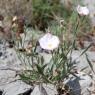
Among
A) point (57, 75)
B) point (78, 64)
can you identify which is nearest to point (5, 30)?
point (78, 64)

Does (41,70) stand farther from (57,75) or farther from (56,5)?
(56,5)

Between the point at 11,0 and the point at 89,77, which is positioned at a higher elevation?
the point at 11,0

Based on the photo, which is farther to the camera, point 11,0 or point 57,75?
point 11,0

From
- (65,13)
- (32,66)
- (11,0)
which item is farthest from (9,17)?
(32,66)

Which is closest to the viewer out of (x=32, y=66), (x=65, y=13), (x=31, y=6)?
(x=32, y=66)

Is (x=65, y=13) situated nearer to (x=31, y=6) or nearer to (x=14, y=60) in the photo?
(x=31, y=6)

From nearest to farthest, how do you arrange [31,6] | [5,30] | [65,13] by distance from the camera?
[5,30], [31,6], [65,13]
